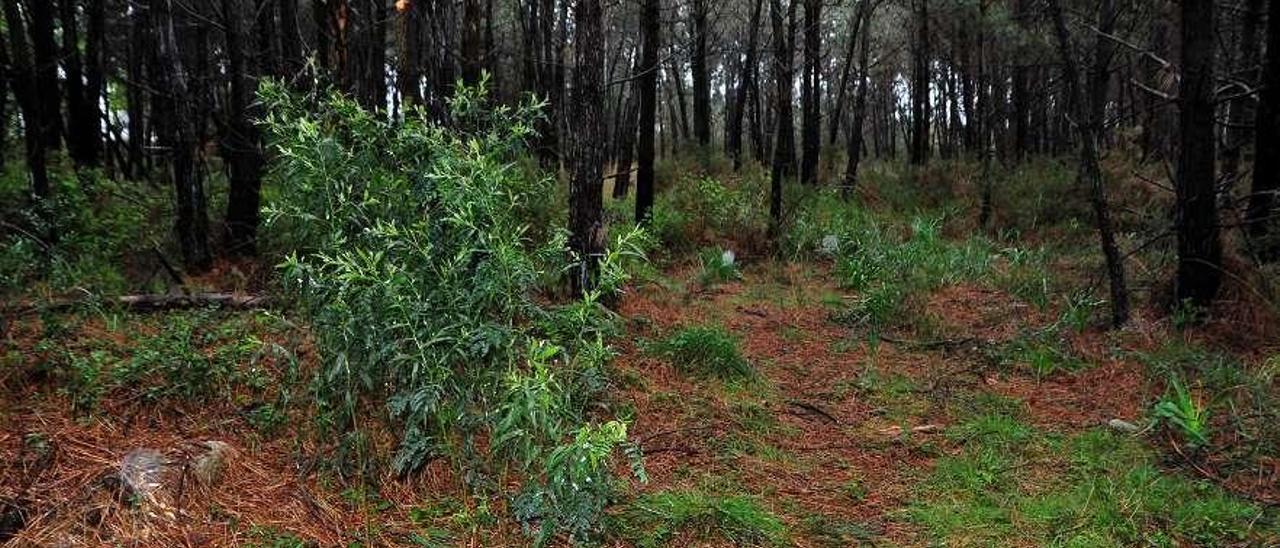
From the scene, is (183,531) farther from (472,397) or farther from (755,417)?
(755,417)

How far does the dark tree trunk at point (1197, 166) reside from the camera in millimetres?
6273

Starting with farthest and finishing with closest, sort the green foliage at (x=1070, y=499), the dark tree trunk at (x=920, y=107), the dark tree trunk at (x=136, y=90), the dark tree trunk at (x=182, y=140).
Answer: the dark tree trunk at (x=920, y=107), the dark tree trunk at (x=136, y=90), the dark tree trunk at (x=182, y=140), the green foliage at (x=1070, y=499)

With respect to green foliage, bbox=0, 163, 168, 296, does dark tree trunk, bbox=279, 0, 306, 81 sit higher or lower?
higher

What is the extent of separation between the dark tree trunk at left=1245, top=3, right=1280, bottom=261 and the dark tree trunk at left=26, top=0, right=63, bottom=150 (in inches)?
485

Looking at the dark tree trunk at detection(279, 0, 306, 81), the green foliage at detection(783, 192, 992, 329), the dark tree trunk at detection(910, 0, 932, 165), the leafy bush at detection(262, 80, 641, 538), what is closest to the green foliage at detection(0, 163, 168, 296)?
the dark tree trunk at detection(279, 0, 306, 81)

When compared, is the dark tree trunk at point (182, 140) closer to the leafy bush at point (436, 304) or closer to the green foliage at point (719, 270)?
the leafy bush at point (436, 304)

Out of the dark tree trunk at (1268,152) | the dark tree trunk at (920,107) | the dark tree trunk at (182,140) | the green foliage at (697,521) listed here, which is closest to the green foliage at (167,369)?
the green foliage at (697,521)

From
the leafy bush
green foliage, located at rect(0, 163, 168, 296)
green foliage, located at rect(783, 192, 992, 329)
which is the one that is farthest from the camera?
green foliage, located at rect(783, 192, 992, 329)

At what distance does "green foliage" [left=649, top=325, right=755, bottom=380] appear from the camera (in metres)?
5.75

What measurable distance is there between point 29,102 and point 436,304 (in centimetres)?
794

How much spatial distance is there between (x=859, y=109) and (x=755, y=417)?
12982 millimetres

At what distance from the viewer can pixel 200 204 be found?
775 centimetres

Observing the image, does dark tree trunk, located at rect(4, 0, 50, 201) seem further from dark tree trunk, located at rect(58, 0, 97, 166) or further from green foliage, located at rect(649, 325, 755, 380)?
green foliage, located at rect(649, 325, 755, 380)

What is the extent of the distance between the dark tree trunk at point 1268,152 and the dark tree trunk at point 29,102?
11.5m
